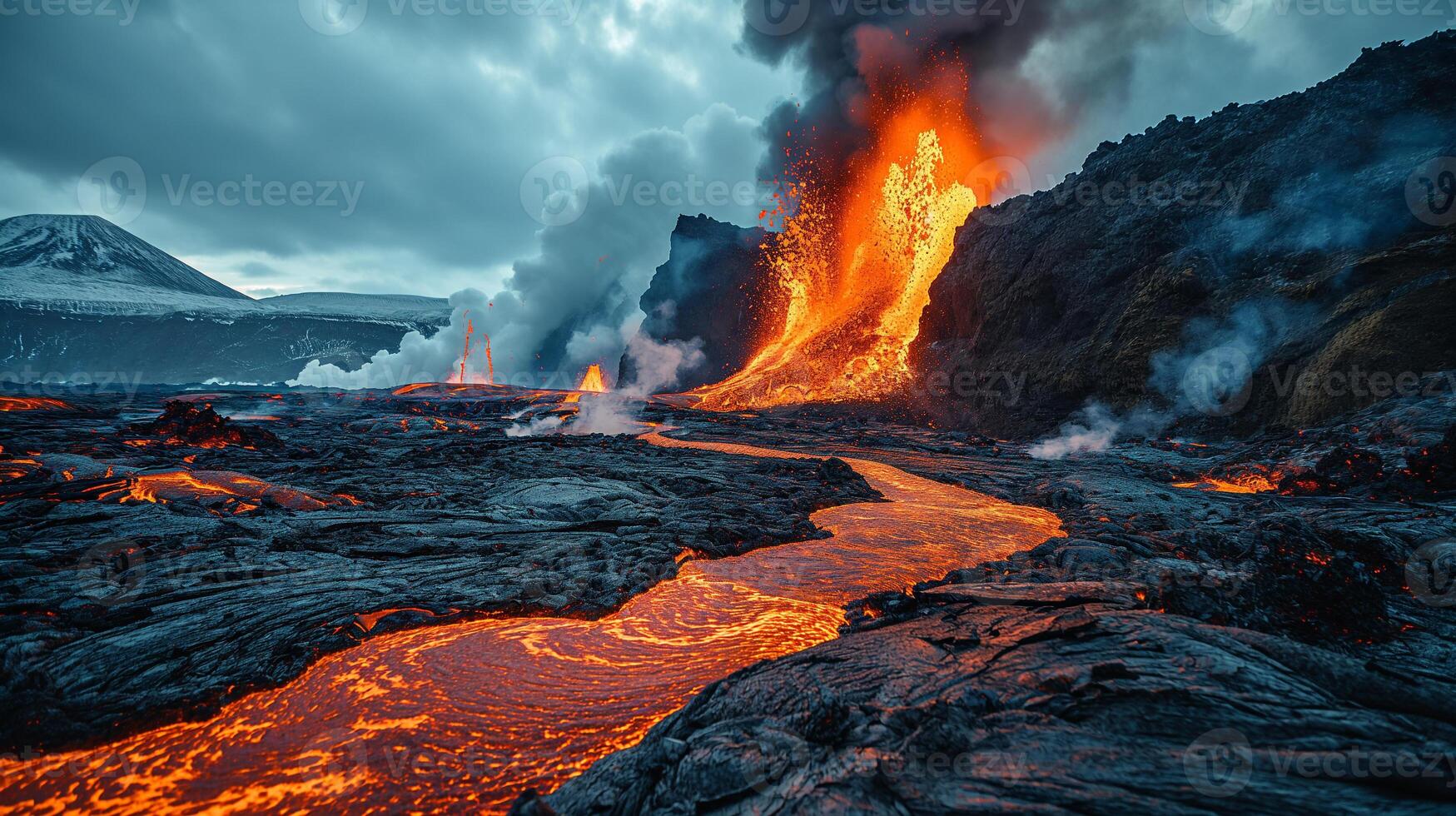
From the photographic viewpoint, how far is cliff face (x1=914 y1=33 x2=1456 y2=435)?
45.2 ft

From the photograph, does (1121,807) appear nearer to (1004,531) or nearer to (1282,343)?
(1004,531)

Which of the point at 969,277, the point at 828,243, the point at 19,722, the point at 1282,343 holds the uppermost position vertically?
the point at 828,243

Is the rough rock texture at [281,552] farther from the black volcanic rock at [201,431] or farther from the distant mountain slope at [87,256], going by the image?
the distant mountain slope at [87,256]

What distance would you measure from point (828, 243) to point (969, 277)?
22.5 meters

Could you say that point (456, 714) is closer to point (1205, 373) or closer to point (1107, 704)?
point (1107, 704)

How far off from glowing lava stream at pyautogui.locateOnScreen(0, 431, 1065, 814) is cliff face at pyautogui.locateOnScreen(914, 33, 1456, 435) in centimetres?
1696

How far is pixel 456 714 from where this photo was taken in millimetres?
3570

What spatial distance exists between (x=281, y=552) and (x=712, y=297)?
8046 cm

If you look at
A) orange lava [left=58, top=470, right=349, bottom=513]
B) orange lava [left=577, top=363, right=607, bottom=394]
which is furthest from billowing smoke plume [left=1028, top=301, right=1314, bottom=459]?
orange lava [left=577, top=363, right=607, bottom=394]

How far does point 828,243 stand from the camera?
51.2 meters

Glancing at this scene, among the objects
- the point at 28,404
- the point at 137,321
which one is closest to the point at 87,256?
the point at 137,321

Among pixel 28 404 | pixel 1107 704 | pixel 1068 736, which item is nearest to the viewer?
pixel 1068 736

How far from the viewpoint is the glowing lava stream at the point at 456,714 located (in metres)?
2.83

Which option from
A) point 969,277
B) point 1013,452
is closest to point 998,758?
point 1013,452
